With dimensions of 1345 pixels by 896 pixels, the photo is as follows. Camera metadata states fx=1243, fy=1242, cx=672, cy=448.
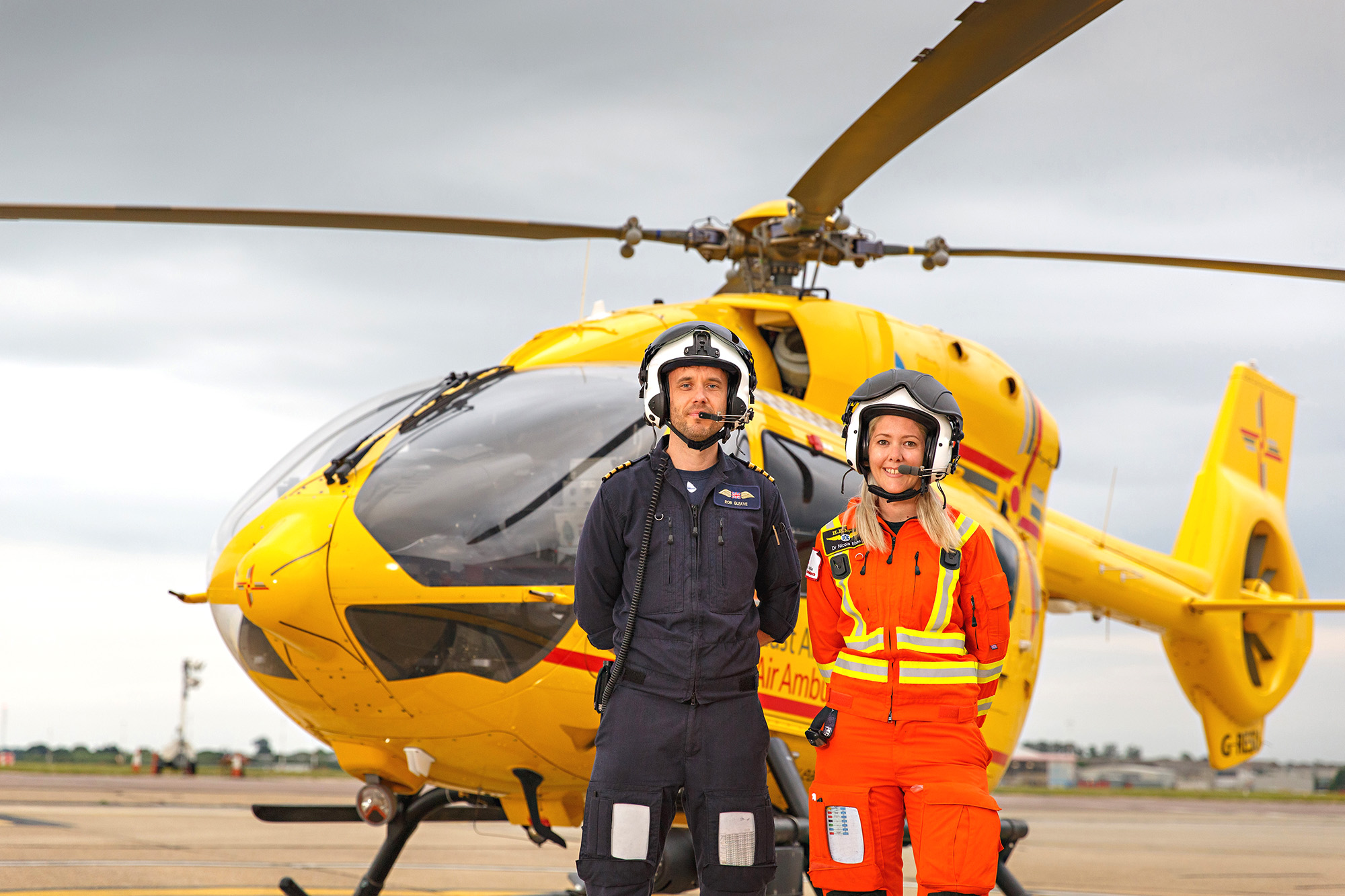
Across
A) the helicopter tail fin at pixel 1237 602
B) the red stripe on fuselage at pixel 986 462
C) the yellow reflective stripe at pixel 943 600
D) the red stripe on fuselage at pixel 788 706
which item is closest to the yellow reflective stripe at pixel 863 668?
the yellow reflective stripe at pixel 943 600

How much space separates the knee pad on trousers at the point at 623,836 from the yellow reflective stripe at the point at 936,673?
2.29 feet

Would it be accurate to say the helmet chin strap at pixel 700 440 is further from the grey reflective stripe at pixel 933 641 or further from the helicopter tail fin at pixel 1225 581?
the helicopter tail fin at pixel 1225 581

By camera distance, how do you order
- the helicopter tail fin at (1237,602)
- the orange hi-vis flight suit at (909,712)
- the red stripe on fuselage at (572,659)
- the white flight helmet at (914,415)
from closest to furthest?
the orange hi-vis flight suit at (909,712) → the white flight helmet at (914,415) → the red stripe on fuselage at (572,659) → the helicopter tail fin at (1237,602)

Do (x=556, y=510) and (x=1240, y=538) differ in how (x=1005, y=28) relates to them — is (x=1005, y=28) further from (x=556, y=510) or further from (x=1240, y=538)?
(x=1240, y=538)

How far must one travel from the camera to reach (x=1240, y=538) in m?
9.97

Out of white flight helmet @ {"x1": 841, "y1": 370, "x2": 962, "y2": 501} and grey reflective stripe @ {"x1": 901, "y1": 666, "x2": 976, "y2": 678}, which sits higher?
white flight helmet @ {"x1": 841, "y1": 370, "x2": 962, "y2": 501}

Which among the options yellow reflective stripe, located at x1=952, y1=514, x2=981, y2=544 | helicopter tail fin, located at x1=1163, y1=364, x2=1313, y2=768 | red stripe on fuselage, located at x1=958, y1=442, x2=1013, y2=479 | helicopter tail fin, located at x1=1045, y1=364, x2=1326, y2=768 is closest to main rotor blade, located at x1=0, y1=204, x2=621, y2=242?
red stripe on fuselage, located at x1=958, y1=442, x2=1013, y2=479

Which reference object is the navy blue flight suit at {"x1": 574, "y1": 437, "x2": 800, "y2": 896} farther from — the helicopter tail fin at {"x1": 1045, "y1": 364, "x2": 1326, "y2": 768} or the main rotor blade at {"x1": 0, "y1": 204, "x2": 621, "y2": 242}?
the helicopter tail fin at {"x1": 1045, "y1": 364, "x2": 1326, "y2": 768}

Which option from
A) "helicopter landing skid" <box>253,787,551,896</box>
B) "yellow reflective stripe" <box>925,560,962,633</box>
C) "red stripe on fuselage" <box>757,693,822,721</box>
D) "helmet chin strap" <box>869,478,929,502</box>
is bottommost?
"helicopter landing skid" <box>253,787,551,896</box>

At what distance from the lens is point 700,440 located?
11.1ft

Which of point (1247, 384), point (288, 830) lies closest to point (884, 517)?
point (1247, 384)

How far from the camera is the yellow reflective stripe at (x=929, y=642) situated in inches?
126

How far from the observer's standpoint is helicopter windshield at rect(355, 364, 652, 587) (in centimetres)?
438

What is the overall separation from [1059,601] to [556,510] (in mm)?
5164
